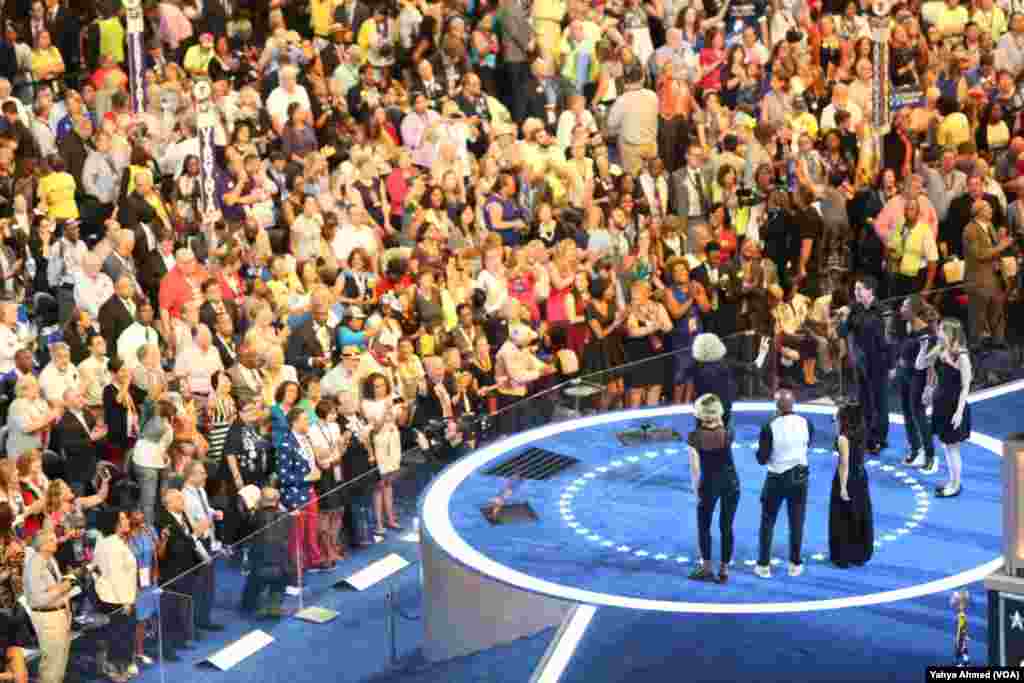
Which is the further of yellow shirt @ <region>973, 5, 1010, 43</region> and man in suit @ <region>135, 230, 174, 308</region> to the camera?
yellow shirt @ <region>973, 5, 1010, 43</region>

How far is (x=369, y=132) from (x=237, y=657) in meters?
9.10

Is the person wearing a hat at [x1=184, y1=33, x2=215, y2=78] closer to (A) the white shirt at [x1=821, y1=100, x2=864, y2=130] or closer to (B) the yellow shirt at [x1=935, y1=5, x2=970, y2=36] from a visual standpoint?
(A) the white shirt at [x1=821, y1=100, x2=864, y2=130]

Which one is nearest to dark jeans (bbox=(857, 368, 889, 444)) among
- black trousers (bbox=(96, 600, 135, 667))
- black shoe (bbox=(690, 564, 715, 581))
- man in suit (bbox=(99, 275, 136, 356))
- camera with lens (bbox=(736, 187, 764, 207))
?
black shoe (bbox=(690, 564, 715, 581))

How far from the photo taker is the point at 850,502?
60.6 ft

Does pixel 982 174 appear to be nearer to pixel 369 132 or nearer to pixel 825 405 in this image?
pixel 825 405

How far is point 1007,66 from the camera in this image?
2938 centimetres

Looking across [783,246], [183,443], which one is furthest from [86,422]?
[783,246]

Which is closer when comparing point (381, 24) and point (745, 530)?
point (745, 530)

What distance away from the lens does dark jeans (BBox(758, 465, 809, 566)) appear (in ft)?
59.7

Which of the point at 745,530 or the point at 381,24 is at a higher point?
the point at 381,24

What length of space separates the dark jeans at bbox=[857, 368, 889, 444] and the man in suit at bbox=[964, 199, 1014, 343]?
138 inches

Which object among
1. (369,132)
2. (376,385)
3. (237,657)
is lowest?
(237,657)

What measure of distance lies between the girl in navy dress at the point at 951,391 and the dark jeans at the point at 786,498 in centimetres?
220

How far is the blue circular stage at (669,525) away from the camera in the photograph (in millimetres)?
18422
